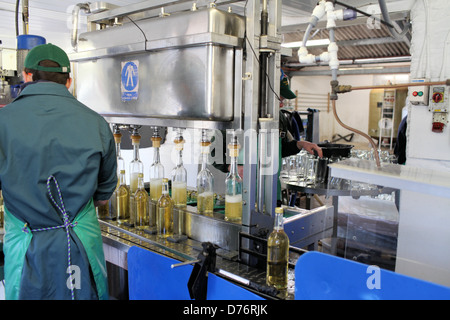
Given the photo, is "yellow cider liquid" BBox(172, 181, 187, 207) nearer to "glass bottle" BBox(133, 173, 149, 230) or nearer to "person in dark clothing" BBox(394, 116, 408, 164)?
"glass bottle" BBox(133, 173, 149, 230)

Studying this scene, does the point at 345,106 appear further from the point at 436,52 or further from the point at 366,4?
the point at 436,52

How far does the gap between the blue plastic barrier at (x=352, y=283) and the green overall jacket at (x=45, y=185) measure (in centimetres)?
83

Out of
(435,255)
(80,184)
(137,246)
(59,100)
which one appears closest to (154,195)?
(137,246)

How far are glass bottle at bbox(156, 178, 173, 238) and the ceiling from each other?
1545 mm

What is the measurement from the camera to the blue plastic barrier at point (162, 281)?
53.1 inches

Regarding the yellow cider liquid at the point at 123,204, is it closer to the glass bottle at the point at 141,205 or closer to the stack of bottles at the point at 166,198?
the stack of bottles at the point at 166,198

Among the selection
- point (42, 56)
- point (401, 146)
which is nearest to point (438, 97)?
point (401, 146)

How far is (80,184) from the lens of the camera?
55.7 inches

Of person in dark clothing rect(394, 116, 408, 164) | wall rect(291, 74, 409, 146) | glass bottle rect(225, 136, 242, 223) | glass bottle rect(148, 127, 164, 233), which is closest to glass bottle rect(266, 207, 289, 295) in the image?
glass bottle rect(225, 136, 242, 223)

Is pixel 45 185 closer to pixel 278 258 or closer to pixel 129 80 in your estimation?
pixel 129 80

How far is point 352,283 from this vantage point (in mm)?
977

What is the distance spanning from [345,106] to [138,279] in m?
12.5

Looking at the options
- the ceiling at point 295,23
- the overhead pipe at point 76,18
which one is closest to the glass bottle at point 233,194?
the overhead pipe at point 76,18
